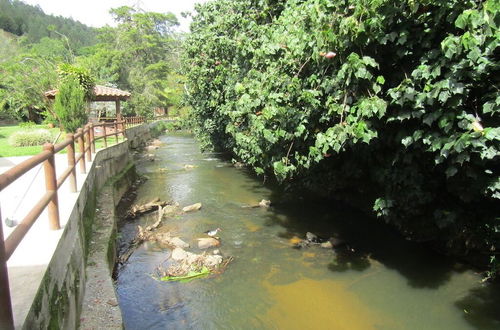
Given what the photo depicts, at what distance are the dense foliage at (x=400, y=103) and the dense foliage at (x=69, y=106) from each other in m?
8.97

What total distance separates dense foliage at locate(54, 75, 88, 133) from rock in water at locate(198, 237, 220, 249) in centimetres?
864

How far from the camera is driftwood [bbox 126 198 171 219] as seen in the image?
10561 mm

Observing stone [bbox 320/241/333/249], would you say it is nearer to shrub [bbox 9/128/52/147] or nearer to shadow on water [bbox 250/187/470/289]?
shadow on water [bbox 250/187/470/289]

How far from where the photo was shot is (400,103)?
4363 mm

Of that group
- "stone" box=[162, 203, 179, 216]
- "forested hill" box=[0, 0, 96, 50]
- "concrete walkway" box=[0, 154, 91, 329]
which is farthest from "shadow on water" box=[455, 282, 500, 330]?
"forested hill" box=[0, 0, 96, 50]

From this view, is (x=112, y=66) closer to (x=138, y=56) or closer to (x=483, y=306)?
(x=138, y=56)

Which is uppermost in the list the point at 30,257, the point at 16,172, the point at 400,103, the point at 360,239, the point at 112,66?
the point at 112,66

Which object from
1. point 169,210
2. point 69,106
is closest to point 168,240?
point 169,210

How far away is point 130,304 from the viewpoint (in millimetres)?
6105

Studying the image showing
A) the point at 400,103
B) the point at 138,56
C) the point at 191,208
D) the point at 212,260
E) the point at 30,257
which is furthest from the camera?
the point at 138,56

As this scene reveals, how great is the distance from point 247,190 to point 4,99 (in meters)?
24.3

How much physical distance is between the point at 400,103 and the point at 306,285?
380 centimetres

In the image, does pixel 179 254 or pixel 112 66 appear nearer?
pixel 179 254

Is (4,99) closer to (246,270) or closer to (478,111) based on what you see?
(246,270)
